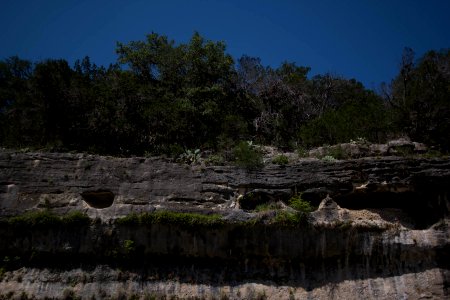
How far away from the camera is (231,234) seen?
1329 centimetres

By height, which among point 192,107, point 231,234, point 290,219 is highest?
point 192,107

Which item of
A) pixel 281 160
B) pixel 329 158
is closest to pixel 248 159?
pixel 281 160

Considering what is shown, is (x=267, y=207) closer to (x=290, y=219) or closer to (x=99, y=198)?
(x=290, y=219)

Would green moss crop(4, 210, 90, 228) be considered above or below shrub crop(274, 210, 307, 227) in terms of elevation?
below

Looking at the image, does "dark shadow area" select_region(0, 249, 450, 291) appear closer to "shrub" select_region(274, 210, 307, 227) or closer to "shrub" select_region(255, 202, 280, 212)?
"shrub" select_region(274, 210, 307, 227)

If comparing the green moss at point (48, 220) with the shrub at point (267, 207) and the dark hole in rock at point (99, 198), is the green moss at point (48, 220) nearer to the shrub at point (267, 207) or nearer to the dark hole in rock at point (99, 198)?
the dark hole in rock at point (99, 198)

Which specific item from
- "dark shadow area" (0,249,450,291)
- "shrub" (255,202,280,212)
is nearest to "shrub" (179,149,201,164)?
"shrub" (255,202,280,212)

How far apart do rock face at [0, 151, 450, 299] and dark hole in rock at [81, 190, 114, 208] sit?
44mm

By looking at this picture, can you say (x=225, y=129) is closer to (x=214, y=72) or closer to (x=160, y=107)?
(x=160, y=107)

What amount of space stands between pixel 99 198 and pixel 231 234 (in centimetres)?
486

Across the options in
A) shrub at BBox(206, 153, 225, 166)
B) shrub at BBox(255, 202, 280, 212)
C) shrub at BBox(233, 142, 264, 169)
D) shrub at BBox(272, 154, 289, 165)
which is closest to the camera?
shrub at BBox(255, 202, 280, 212)

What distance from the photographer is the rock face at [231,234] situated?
1259 centimetres

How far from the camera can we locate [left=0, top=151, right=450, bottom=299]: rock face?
12.6 m

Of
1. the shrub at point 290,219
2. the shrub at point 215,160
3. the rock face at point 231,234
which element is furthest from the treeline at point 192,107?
the shrub at point 290,219
